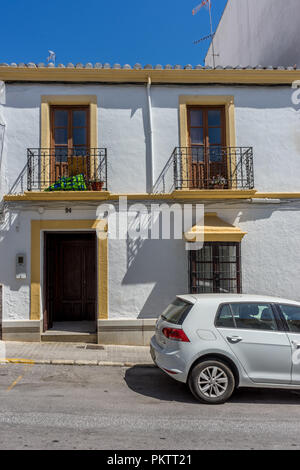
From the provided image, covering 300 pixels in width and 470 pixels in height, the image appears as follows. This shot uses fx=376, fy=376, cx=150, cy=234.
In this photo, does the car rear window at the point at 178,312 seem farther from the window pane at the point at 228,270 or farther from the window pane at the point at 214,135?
the window pane at the point at 214,135

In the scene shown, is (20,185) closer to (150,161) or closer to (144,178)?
(144,178)

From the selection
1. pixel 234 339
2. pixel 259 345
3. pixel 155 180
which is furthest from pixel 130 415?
pixel 155 180

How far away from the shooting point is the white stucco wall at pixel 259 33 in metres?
11.3

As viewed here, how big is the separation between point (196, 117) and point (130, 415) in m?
7.48

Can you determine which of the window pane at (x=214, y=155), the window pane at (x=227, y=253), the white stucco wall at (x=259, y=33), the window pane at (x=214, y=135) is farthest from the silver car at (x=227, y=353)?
the white stucco wall at (x=259, y=33)

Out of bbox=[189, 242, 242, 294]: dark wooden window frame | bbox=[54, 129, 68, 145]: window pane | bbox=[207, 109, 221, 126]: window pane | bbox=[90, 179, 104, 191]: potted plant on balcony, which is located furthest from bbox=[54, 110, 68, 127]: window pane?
bbox=[189, 242, 242, 294]: dark wooden window frame

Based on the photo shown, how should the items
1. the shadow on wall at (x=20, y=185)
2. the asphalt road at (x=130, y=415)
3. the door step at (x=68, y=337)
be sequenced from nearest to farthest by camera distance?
the asphalt road at (x=130, y=415)
the door step at (x=68, y=337)
the shadow on wall at (x=20, y=185)

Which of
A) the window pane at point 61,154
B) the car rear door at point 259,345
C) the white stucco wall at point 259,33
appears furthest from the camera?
the white stucco wall at point 259,33

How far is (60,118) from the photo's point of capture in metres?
9.66

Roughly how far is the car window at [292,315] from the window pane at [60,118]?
22.7 ft

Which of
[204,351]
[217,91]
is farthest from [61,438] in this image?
[217,91]

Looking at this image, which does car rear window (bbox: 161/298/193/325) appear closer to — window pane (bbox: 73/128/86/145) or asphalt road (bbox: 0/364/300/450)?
asphalt road (bbox: 0/364/300/450)

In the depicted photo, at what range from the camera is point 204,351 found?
5539 millimetres

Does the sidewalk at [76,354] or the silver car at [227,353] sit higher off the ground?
the silver car at [227,353]
